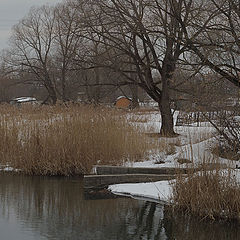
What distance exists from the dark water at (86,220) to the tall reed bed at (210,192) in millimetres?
195

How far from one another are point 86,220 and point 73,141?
4.01m

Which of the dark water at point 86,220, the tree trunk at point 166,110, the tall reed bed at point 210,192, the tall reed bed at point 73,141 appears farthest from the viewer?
the tree trunk at point 166,110

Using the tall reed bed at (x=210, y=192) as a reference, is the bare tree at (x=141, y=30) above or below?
above

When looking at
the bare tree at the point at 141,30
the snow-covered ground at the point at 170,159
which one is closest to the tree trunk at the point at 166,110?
the bare tree at the point at 141,30

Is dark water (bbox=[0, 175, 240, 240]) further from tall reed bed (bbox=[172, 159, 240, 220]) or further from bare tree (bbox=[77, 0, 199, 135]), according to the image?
bare tree (bbox=[77, 0, 199, 135])

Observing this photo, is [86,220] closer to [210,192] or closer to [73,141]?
[210,192]

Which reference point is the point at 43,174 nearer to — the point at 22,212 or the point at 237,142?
the point at 22,212

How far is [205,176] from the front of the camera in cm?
831

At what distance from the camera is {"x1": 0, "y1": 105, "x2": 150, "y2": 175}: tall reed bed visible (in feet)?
41.8

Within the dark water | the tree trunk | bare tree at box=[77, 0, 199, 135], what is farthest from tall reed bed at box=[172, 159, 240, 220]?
the tree trunk

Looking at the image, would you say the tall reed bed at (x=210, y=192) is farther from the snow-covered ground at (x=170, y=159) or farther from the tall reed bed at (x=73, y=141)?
the tall reed bed at (x=73, y=141)

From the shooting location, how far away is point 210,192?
26.9 feet

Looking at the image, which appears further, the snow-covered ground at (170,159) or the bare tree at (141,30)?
the bare tree at (141,30)

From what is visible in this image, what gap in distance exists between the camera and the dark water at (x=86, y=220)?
794 centimetres
